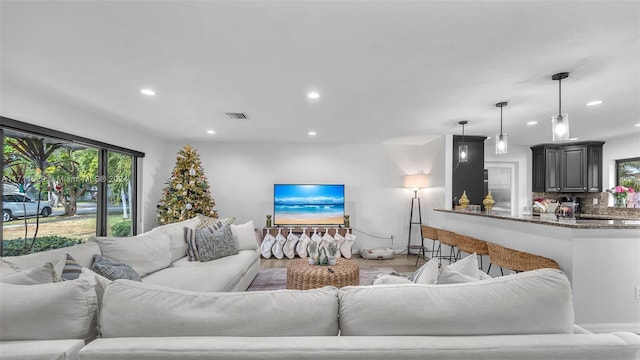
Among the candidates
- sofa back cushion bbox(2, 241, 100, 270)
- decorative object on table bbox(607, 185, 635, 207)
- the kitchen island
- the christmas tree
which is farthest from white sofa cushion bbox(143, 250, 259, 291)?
decorative object on table bbox(607, 185, 635, 207)

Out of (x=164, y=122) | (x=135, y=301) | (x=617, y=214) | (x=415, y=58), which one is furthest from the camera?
(x=617, y=214)

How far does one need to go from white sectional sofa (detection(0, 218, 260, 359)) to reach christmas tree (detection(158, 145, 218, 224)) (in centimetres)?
215

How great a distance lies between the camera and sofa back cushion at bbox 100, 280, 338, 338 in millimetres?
1121

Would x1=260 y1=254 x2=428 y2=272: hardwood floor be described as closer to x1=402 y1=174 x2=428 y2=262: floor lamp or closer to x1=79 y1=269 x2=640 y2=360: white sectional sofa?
x1=402 y1=174 x2=428 y2=262: floor lamp

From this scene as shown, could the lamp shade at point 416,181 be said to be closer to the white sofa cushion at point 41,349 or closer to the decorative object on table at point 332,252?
the decorative object on table at point 332,252

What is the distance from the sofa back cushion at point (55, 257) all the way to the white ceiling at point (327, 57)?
1.45 metres

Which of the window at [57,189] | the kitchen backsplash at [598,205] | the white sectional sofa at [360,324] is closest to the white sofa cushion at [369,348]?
the white sectional sofa at [360,324]

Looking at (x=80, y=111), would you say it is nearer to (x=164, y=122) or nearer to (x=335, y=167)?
(x=164, y=122)

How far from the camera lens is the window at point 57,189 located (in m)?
3.10

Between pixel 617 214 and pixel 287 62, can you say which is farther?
pixel 617 214

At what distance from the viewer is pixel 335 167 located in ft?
20.6

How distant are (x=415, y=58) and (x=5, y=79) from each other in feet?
11.9

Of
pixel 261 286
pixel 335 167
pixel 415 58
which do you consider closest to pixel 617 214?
pixel 335 167

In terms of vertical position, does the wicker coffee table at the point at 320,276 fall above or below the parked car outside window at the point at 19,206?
below
